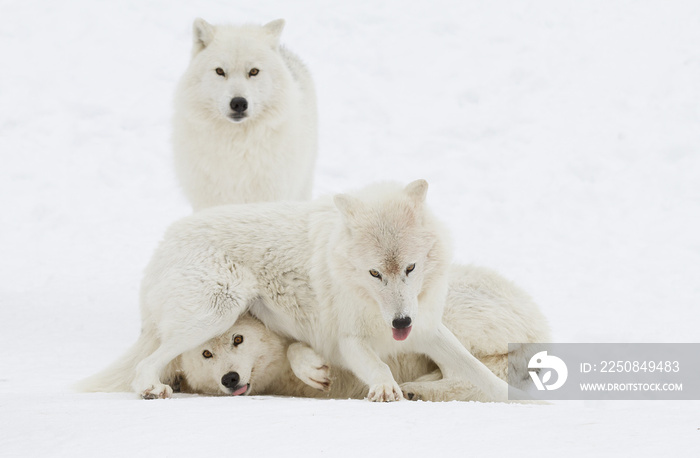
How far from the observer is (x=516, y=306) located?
5.16 meters

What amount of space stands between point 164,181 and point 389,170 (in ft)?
8.28

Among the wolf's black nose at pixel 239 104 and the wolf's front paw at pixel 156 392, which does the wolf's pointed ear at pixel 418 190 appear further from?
the wolf's black nose at pixel 239 104

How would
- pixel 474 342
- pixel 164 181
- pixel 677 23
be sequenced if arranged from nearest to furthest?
pixel 474 342
pixel 164 181
pixel 677 23

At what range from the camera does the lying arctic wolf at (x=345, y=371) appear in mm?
4641

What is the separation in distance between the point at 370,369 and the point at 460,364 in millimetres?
535

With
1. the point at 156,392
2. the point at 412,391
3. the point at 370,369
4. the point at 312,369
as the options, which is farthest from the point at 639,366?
the point at 156,392

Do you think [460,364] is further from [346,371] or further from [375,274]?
[375,274]

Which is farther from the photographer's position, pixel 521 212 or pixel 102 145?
pixel 102 145

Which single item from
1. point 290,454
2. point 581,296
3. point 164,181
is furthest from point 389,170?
point 290,454

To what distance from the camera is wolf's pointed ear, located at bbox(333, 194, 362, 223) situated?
4.40 metres

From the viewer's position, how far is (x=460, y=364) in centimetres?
462

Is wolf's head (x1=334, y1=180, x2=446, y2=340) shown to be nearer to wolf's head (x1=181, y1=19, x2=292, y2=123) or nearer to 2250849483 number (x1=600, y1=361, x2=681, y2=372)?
2250849483 number (x1=600, y1=361, x2=681, y2=372)

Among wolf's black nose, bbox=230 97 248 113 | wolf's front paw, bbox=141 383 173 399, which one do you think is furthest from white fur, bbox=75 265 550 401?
wolf's black nose, bbox=230 97 248 113

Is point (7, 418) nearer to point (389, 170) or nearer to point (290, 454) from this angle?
point (290, 454)
